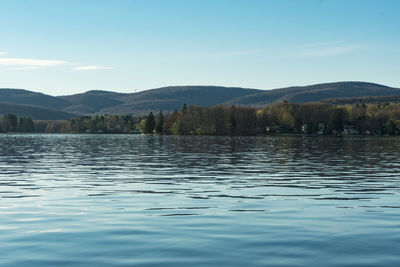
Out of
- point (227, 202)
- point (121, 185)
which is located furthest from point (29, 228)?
point (121, 185)

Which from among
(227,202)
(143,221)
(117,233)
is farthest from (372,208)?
(117,233)

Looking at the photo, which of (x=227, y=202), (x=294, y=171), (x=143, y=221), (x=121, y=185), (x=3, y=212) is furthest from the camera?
(x=294, y=171)

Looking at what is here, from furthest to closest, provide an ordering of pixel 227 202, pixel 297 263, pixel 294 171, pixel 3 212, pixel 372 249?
pixel 294 171 → pixel 227 202 → pixel 3 212 → pixel 372 249 → pixel 297 263

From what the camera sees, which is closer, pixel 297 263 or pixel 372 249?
pixel 297 263

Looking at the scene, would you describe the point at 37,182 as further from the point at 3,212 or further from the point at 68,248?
the point at 68,248

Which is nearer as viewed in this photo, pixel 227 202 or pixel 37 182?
pixel 227 202

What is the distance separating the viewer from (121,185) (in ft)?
111

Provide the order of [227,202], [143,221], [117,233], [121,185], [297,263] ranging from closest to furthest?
1. [297,263]
2. [117,233]
3. [143,221]
4. [227,202]
5. [121,185]

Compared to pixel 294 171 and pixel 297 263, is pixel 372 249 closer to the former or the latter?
pixel 297 263

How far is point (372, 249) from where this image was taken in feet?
52.4

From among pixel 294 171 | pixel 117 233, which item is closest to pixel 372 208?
pixel 117 233

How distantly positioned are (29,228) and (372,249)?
39.6 ft

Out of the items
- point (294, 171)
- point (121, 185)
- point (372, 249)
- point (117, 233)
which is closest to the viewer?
point (372, 249)

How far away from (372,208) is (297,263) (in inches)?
438
